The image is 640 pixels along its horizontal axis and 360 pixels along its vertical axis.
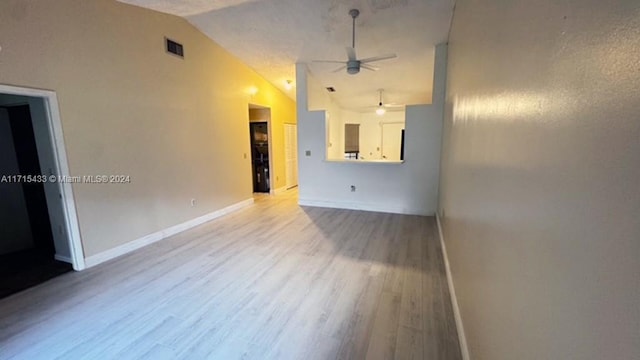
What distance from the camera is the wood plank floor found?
6.35 feet

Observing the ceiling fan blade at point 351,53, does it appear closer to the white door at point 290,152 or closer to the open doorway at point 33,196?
the open doorway at point 33,196

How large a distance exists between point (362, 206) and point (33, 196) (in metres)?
5.28

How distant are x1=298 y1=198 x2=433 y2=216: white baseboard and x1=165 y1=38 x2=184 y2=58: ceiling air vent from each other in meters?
3.56

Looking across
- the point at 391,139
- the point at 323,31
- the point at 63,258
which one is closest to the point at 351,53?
the point at 323,31

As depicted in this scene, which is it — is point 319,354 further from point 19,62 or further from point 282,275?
point 19,62

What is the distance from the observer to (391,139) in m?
9.20

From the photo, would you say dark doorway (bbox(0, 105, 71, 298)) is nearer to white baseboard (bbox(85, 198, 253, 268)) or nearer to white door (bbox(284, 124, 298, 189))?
white baseboard (bbox(85, 198, 253, 268))

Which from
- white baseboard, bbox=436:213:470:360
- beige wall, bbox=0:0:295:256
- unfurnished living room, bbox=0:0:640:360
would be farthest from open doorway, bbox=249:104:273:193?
white baseboard, bbox=436:213:470:360

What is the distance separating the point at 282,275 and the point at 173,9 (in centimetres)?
400

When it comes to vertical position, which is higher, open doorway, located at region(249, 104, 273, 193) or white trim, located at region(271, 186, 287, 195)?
open doorway, located at region(249, 104, 273, 193)

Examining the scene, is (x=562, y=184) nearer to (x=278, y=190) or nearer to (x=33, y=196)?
(x=33, y=196)

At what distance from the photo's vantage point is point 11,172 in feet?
11.9

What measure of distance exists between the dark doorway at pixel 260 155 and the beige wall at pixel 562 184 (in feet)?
20.1

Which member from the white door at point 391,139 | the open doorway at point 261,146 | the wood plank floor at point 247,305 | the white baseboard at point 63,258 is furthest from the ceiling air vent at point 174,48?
the white door at point 391,139
